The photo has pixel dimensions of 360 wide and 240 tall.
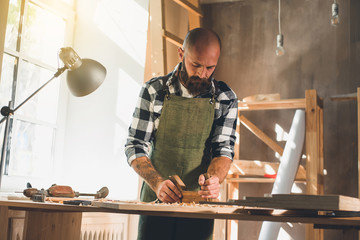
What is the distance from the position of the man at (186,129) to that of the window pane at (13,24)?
179cm

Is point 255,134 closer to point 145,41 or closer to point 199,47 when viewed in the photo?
point 145,41

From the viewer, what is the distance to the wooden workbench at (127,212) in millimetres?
1020

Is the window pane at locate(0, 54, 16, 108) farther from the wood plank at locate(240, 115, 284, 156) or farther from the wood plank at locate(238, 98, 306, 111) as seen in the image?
the wood plank at locate(240, 115, 284, 156)

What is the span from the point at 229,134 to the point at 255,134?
2.06 m

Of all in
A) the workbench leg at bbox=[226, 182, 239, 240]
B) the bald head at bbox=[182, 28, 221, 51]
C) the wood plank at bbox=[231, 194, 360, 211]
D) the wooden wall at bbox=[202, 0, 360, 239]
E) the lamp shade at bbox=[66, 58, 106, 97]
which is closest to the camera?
the wood plank at bbox=[231, 194, 360, 211]

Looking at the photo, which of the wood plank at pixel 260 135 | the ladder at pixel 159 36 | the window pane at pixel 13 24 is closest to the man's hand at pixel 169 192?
the ladder at pixel 159 36

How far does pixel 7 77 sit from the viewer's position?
3271 millimetres

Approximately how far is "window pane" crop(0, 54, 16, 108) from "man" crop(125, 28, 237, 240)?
168 centimetres

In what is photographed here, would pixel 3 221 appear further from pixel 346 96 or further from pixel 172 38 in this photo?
pixel 346 96

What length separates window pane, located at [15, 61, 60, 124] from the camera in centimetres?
340

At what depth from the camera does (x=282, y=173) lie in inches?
133

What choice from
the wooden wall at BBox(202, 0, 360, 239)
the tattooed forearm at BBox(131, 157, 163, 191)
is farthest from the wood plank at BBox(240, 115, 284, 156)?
the tattooed forearm at BBox(131, 157, 163, 191)

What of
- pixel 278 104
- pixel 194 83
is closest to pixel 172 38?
pixel 278 104

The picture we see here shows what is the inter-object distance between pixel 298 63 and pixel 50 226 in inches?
123
